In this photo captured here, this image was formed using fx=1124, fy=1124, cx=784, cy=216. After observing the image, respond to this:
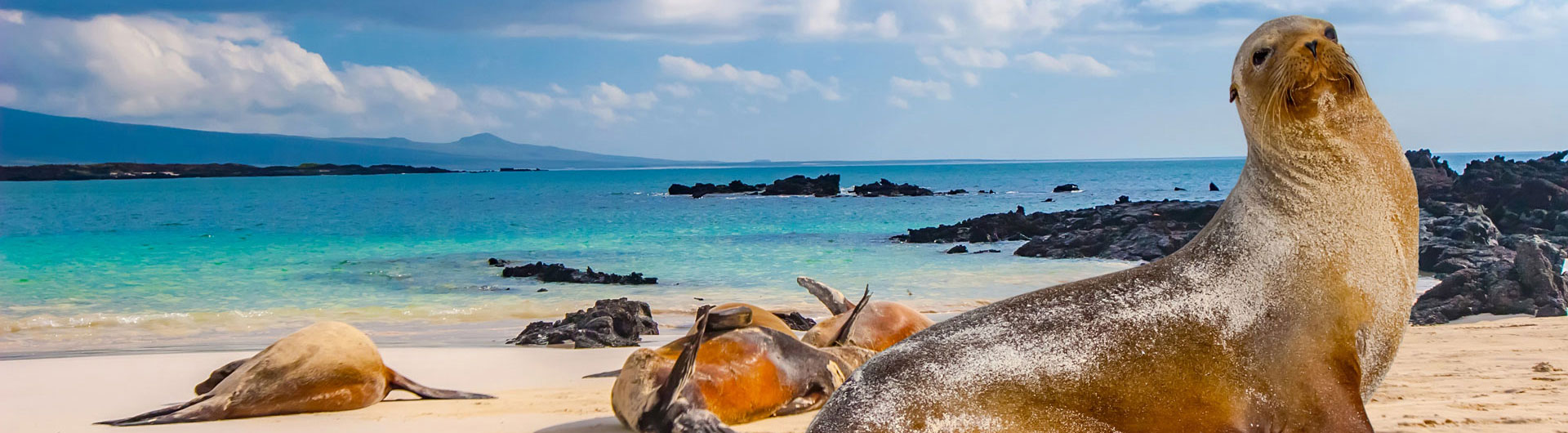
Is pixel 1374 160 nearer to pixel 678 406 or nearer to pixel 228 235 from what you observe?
pixel 678 406

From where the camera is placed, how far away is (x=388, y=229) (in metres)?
40.4

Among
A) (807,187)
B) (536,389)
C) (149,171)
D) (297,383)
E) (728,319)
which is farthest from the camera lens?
(149,171)

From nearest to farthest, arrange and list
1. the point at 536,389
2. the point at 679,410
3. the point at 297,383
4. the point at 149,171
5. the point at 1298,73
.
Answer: the point at 1298,73, the point at 679,410, the point at 297,383, the point at 536,389, the point at 149,171

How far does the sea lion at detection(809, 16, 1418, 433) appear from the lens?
→ 308 cm

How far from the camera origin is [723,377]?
17.8ft

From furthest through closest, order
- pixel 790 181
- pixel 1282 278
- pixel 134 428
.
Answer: pixel 790 181 → pixel 134 428 → pixel 1282 278

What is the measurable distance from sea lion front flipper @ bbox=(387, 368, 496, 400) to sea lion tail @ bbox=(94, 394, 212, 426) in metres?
0.99

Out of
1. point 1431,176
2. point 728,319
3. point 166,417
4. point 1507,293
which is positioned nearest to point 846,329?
point 728,319

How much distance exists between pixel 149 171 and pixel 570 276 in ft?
556

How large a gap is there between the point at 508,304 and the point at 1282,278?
43.4ft

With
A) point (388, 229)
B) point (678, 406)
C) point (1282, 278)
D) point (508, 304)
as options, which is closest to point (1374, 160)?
point (1282, 278)

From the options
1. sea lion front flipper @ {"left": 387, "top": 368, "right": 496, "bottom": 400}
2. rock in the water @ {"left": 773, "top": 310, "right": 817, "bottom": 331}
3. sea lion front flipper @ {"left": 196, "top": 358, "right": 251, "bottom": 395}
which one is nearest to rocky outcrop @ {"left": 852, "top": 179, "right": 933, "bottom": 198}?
rock in the water @ {"left": 773, "top": 310, "right": 817, "bottom": 331}

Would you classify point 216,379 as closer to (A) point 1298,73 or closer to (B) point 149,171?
(A) point 1298,73

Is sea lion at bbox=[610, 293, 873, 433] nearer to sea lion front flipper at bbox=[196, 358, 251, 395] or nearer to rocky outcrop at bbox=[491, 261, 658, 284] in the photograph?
sea lion front flipper at bbox=[196, 358, 251, 395]
